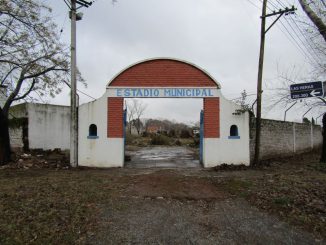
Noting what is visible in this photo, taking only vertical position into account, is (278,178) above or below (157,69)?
below

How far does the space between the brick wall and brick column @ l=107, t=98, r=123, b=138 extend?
0.89 m

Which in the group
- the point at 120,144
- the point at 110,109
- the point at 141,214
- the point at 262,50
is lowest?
the point at 141,214

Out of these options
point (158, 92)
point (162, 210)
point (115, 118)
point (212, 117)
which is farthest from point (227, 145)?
point (162, 210)

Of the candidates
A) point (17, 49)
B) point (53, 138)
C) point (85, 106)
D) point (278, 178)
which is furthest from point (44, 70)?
point (278, 178)

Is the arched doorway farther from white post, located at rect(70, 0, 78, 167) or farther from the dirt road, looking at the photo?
the dirt road

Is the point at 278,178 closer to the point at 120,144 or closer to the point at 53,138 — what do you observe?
the point at 120,144

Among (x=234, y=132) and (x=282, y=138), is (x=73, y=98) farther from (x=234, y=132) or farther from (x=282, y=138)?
(x=282, y=138)

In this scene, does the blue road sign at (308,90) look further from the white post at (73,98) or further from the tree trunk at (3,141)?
the tree trunk at (3,141)

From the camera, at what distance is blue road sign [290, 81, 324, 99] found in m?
6.95

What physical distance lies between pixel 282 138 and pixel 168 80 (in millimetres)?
8469

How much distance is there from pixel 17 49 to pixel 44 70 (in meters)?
1.73

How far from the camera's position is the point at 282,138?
54.8 feet

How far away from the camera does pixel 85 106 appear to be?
12.9m

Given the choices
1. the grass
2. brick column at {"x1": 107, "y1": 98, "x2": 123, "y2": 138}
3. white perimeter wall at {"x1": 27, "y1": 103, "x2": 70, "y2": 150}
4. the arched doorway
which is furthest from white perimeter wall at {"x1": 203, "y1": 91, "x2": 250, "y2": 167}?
white perimeter wall at {"x1": 27, "y1": 103, "x2": 70, "y2": 150}
